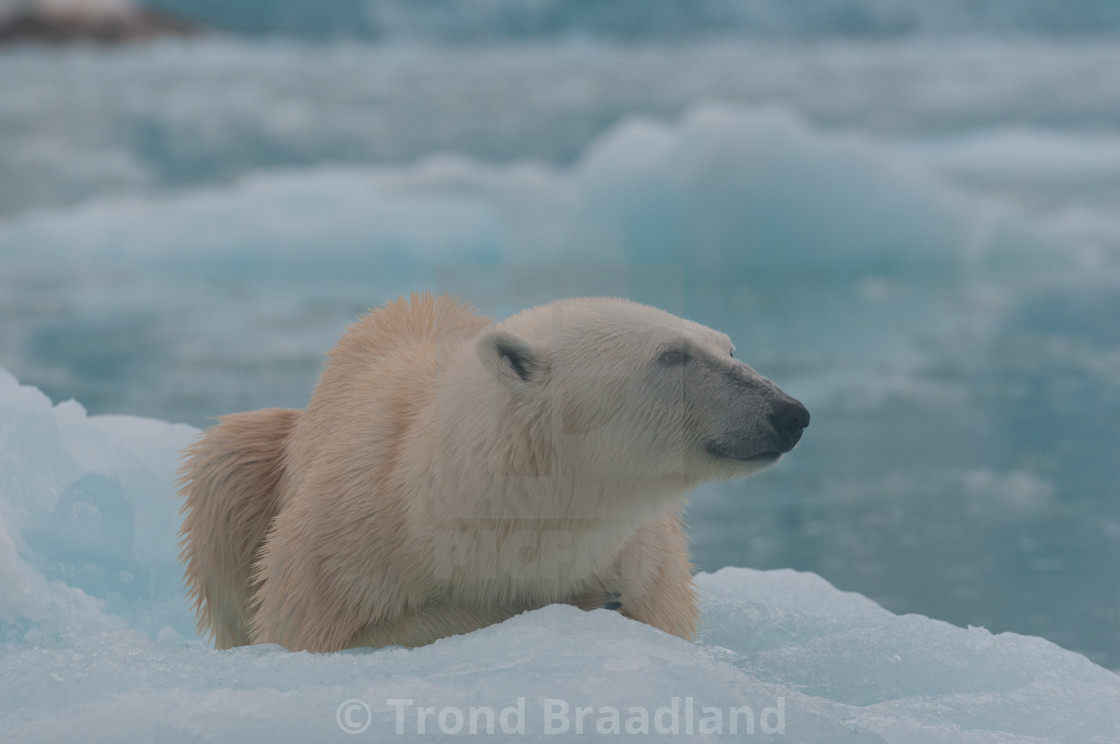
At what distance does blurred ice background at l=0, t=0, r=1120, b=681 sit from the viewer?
554cm

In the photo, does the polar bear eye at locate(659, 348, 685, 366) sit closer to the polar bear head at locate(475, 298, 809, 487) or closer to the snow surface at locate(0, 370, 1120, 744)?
the polar bear head at locate(475, 298, 809, 487)

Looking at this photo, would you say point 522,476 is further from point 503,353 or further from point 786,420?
point 786,420

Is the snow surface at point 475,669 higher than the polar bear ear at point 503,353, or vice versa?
the polar bear ear at point 503,353

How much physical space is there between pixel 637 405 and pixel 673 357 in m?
0.13

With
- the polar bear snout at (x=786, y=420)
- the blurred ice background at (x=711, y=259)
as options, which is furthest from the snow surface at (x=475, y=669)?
the polar bear snout at (x=786, y=420)

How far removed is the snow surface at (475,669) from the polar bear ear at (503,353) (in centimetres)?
49

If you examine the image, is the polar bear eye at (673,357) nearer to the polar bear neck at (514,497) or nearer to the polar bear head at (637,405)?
the polar bear head at (637,405)

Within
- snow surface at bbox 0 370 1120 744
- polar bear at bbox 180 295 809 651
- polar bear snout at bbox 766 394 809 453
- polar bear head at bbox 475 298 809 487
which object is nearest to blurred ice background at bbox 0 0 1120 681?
snow surface at bbox 0 370 1120 744

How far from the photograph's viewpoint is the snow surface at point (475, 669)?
1.99m

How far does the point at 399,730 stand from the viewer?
1.96 m

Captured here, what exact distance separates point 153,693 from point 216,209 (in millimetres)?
11291

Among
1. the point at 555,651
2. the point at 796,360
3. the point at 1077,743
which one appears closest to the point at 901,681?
the point at 1077,743

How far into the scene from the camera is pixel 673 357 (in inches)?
94.0

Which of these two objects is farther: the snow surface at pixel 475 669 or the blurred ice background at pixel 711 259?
the blurred ice background at pixel 711 259
